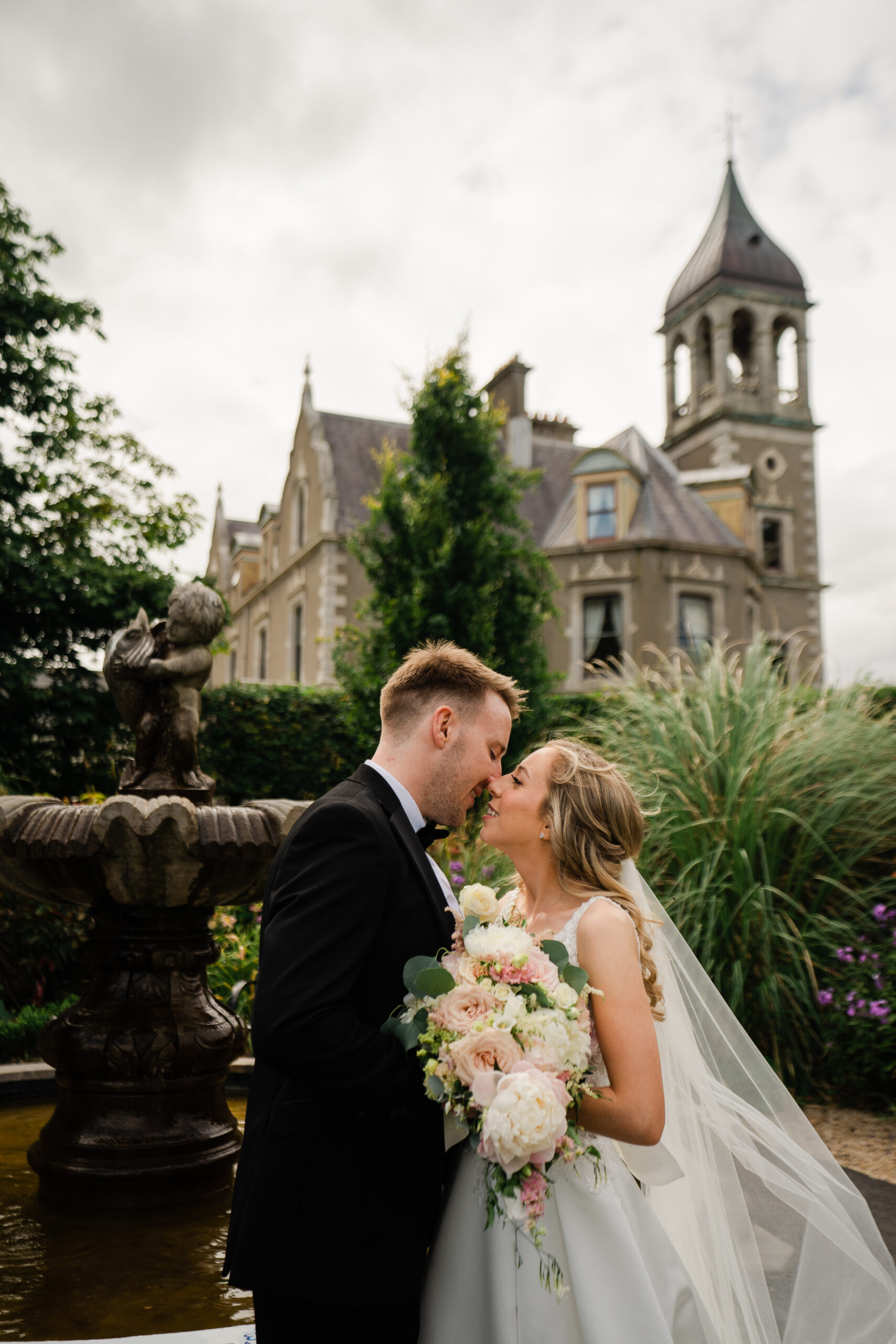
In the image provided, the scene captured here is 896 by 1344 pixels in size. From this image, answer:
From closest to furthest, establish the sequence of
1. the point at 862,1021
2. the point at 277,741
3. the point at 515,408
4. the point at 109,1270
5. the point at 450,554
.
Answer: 1. the point at 109,1270
2. the point at 862,1021
3. the point at 450,554
4. the point at 277,741
5. the point at 515,408

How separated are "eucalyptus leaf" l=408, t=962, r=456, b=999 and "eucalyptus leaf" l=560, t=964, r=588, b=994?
1.10 ft

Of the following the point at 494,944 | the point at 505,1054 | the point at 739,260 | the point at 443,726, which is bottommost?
the point at 505,1054

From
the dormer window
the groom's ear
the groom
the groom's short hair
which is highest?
the dormer window

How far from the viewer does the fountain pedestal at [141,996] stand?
4297mm

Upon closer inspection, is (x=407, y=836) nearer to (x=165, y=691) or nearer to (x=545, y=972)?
(x=545, y=972)

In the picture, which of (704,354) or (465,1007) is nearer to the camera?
(465,1007)

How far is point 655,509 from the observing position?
25.5 metres

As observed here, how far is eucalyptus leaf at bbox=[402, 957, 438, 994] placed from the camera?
2039 mm

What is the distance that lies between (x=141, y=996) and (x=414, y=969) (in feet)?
10.2

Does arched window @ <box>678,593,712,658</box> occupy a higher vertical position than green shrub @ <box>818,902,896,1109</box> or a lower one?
higher

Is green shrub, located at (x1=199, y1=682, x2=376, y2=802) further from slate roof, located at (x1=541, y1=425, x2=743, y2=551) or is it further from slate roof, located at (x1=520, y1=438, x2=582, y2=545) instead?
slate roof, located at (x1=520, y1=438, x2=582, y2=545)

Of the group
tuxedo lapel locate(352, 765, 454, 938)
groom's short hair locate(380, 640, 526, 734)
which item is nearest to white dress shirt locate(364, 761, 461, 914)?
tuxedo lapel locate(352, 765, 454, 938)

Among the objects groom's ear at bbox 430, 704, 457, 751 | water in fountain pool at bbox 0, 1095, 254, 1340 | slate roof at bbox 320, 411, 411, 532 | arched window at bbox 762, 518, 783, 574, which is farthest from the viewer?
arched window at bbox 762, 518, 783, 574

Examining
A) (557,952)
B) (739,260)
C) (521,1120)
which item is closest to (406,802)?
(557,952)
